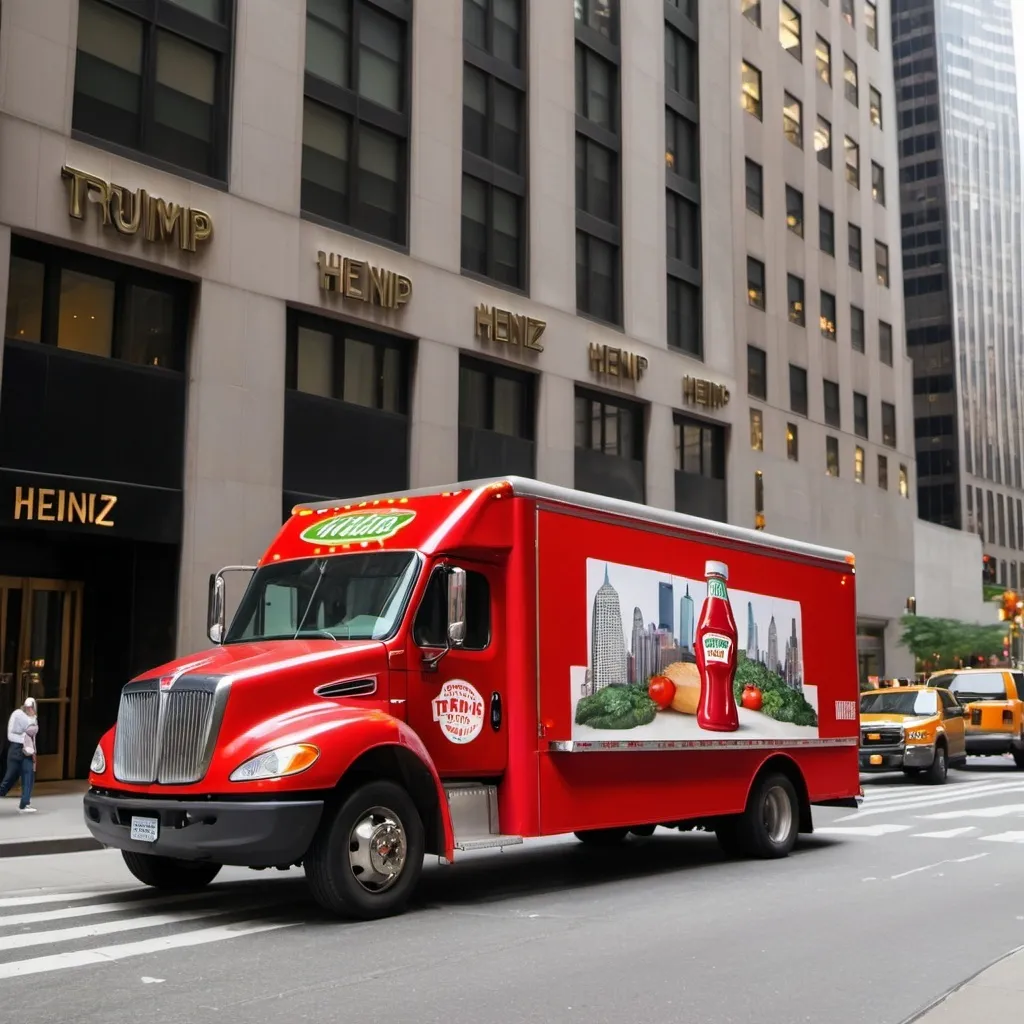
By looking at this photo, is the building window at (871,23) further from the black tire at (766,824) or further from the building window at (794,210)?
the black tire at (766,824)

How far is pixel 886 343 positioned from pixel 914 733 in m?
30.9

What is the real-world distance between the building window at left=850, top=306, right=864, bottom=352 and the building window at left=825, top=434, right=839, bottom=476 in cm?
455

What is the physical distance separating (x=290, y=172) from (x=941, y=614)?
43.2 metres

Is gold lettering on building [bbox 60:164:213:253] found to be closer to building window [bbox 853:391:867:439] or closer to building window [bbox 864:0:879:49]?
building window [bbox 853:391:867:439]

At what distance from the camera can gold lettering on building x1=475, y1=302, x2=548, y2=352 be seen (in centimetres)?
2831

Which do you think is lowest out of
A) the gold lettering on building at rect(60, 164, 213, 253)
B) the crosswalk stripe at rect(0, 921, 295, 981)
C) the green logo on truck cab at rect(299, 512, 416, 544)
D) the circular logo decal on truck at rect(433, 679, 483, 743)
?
the crosswalk stripe at rect(0, 921, 295, 981)

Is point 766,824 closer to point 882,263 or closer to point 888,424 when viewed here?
point 888,424

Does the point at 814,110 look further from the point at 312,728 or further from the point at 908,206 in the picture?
the point at 908,206

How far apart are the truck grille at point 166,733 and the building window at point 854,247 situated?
45.1m

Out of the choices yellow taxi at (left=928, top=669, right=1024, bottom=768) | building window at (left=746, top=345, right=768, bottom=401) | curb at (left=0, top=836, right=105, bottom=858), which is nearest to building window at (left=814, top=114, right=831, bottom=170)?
building window at (left=746, top=345, right=768, bottom=401)

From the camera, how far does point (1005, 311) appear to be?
130500 millimetres

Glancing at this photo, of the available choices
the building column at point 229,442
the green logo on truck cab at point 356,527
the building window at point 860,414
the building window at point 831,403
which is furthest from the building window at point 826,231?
the green logo on truck cab at point 356,527

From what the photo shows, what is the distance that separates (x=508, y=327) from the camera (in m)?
28.9

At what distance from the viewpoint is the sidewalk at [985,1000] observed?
20.9ft
